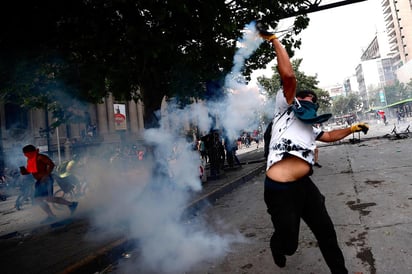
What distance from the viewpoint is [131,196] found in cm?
721

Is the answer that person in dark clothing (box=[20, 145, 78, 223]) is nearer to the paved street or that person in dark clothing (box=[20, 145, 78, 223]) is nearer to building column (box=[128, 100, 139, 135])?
the paved street

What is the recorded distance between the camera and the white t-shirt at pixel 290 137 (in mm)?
2166

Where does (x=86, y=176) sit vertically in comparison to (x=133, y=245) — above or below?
above

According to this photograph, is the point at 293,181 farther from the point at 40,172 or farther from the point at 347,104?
the point at 347,104

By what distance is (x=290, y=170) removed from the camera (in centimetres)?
217

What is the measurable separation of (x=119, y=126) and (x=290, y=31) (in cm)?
2379

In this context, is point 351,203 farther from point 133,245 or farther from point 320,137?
point 133,245

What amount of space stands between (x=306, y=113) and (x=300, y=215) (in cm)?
80

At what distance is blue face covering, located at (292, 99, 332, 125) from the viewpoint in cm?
213

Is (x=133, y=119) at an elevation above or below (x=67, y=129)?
above

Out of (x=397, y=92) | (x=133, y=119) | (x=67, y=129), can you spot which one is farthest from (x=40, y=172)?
(x=397, y=92)

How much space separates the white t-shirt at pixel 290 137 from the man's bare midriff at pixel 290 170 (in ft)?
0.16

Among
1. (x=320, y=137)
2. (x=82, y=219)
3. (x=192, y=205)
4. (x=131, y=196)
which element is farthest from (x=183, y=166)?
(x=320, y=137)

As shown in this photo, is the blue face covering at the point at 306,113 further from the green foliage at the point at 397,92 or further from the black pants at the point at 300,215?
the green foliage at the point at 397,92
